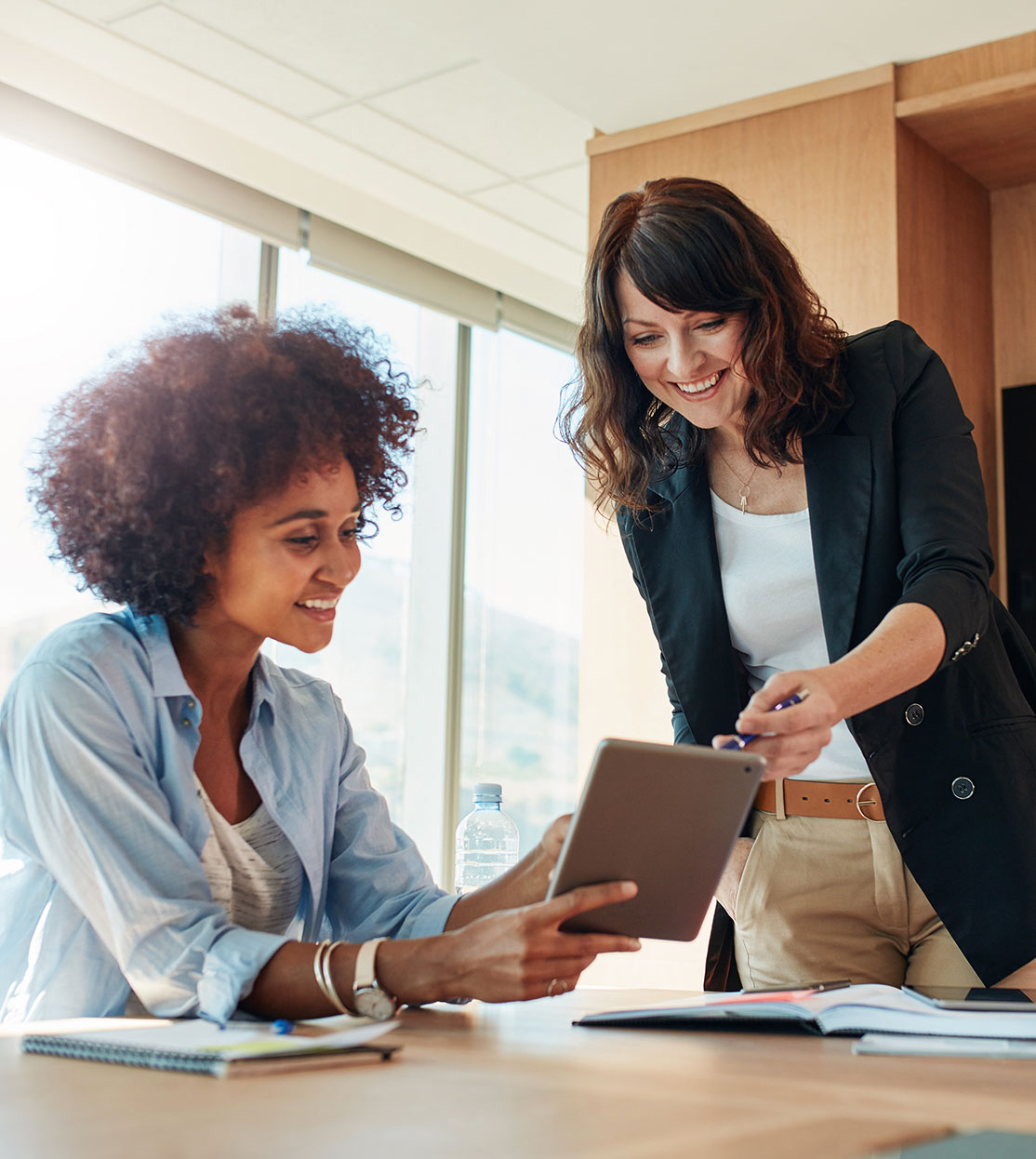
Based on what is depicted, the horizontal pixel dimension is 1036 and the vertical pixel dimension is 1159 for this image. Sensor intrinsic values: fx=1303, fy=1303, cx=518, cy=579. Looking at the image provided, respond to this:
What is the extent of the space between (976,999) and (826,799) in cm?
41

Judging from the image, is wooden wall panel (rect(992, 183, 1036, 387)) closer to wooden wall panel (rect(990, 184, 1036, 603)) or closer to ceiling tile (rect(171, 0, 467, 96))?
wooden wall panel (rect(990, 184, 1036, 603))

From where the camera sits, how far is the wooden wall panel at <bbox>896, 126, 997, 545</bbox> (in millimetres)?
3123

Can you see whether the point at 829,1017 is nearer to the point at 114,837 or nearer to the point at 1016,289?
the point at 114,837

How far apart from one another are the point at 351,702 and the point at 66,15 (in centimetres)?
242

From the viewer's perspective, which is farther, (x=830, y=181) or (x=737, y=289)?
(x=830, y=181)

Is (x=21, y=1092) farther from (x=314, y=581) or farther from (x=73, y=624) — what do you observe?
(x=314, y=581)

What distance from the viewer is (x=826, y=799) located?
1531 millimetres

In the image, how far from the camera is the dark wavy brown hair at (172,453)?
1.32 metres

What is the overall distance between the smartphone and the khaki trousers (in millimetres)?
143

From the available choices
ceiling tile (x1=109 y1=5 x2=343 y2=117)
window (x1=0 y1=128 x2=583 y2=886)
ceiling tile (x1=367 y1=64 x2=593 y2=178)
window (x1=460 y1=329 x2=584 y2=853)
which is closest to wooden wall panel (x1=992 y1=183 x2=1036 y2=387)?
ceiling tile (x1=367 y1=64 x2=593 y2=178)

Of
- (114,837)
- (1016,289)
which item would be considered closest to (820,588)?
(114,837)

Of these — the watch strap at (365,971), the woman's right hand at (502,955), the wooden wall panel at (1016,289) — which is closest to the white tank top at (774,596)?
the woman's right hand at (502,955)

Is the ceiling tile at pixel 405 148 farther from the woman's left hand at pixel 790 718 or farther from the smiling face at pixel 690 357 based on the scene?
the woman's left hand at pixel 790 718

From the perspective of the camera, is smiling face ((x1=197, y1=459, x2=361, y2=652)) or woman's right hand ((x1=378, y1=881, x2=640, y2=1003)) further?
smiling face ((x1=197, y1=459, x2=361, y2=652))
